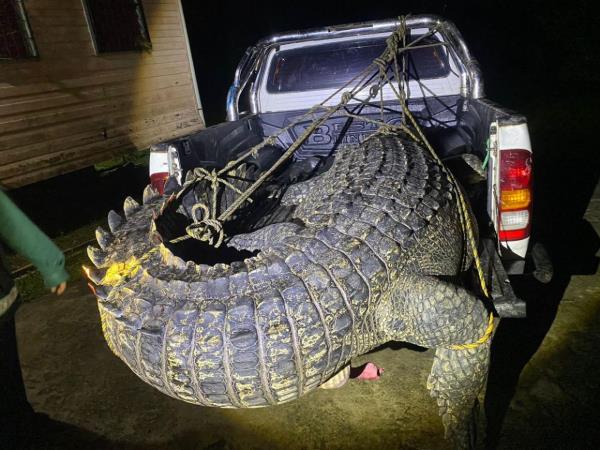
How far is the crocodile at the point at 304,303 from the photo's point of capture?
1.38 m

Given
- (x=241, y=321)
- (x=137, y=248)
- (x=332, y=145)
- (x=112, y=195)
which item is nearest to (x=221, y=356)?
(x=241, y=321)

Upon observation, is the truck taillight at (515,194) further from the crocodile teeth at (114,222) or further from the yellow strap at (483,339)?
the crocodile teeth at (114,222)

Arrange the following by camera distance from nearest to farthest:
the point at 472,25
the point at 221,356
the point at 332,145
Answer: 1. the point at 221,356
2. the point at 332,145
3. the point at 472,25

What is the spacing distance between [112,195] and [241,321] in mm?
6038

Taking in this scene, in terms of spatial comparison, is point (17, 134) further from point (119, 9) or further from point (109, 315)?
point (109, 315)

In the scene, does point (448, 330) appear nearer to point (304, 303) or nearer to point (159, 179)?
point (304, 303)

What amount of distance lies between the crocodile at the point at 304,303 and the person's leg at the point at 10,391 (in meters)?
0.78

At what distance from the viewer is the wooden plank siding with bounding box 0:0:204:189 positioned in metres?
5.74

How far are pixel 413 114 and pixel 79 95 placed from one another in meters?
5.56

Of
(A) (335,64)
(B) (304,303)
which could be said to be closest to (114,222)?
(B) (304,303)

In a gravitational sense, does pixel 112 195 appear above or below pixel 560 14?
below

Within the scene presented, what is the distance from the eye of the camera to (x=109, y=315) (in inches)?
61.1

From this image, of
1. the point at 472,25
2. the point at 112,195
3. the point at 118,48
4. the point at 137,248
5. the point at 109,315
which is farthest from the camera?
the point at 472,25

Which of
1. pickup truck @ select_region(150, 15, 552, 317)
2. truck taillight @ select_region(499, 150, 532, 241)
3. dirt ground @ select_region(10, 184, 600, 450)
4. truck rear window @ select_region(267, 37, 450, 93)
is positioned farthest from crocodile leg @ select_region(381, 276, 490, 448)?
truck rear window @ select_region(267, 37, 450, 93)
